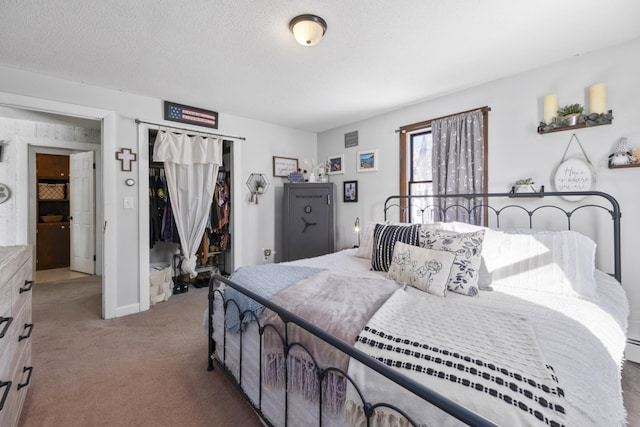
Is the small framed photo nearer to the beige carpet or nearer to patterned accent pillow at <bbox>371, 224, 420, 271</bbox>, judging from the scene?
patterned accent pillow at <bbox>371, 224, 420, 271</bbox>

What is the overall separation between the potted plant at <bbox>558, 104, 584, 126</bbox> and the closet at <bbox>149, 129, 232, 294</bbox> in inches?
140

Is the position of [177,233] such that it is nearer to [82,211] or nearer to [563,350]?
[82,211]

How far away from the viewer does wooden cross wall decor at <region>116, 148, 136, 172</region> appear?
2.88 m

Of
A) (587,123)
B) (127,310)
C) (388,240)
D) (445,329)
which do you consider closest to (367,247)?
(388,240)

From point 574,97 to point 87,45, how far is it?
3729 millimetres

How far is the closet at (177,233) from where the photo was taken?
347cm

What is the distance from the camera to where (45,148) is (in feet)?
13.8

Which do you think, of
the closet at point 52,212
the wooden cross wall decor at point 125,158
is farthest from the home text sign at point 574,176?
the closet at point 52,212

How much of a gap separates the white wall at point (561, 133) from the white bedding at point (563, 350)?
1.90ft

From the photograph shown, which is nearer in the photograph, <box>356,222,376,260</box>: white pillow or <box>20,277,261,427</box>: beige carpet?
<box>20,277,261,427</box>: beige carpet

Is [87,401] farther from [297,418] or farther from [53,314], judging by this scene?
[53,314]

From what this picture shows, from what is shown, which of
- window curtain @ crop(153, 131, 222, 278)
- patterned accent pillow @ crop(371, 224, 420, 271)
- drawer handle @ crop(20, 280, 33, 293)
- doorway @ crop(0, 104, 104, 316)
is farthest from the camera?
doorway @ crop(0, 104, 104, 316)

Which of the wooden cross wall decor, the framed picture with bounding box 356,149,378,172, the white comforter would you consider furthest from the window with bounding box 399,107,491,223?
the wooden cross wall decor

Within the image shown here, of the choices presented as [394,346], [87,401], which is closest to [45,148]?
[87,401]
